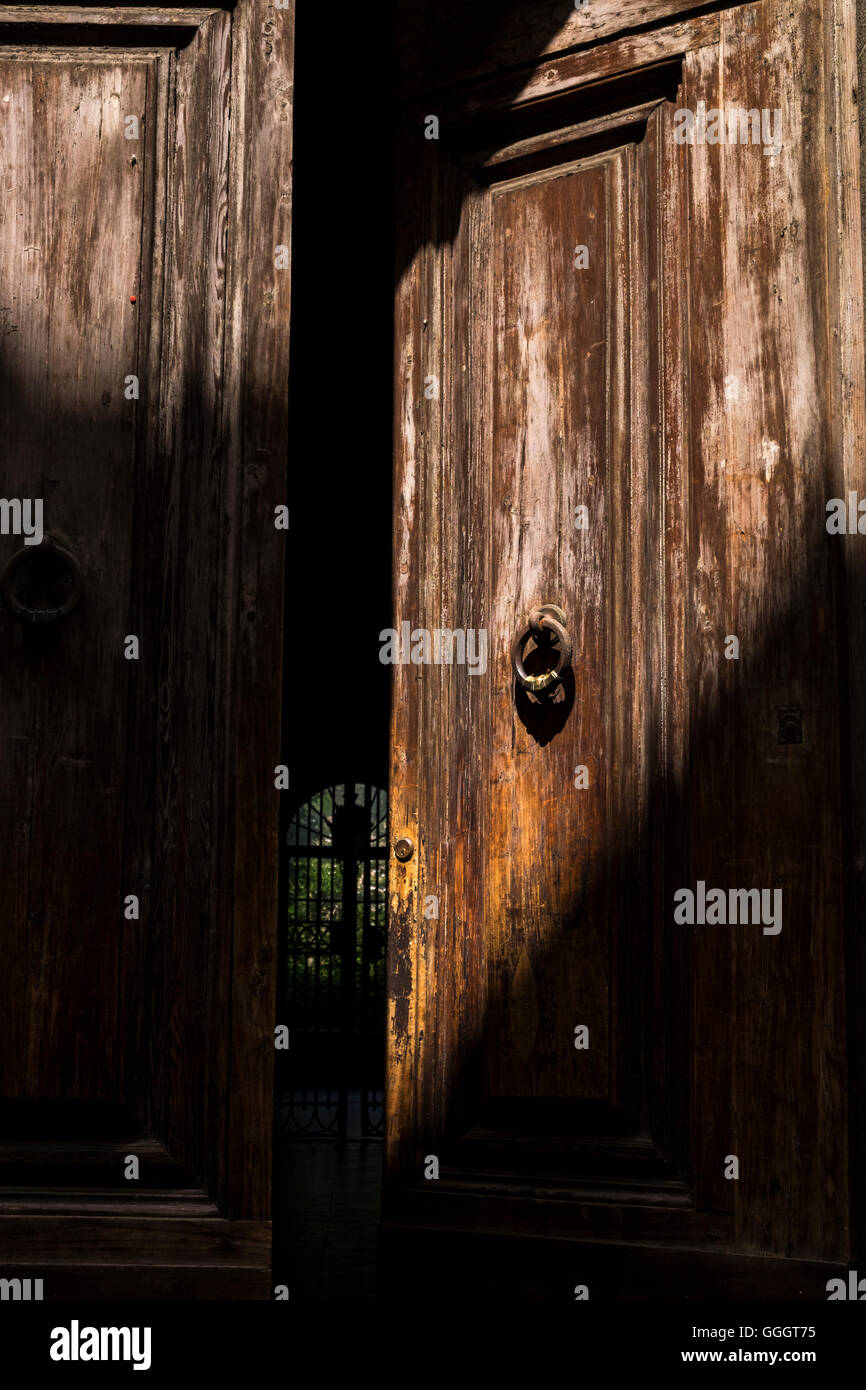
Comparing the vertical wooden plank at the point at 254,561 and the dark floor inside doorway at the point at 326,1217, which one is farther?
the dark floor inside doorway at the point at 326,1217

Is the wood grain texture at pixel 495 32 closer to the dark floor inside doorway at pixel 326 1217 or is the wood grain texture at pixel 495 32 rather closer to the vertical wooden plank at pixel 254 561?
the vertical wooden plank at pixel 254 561

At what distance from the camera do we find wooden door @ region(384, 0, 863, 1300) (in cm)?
223

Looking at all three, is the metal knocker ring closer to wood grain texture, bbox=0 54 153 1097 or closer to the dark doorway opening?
wood grain texture, bbox=0 54 153 1097

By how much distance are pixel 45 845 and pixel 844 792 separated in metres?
1.34

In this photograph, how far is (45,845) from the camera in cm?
233

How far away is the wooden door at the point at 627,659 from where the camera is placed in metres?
2.23

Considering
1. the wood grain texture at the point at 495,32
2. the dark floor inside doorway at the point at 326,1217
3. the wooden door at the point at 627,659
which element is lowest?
the dark floor inside doorway at the point at 326,1217

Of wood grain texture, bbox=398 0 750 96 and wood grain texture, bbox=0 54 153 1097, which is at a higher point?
wood grain texture, bbox=398 0 750 96

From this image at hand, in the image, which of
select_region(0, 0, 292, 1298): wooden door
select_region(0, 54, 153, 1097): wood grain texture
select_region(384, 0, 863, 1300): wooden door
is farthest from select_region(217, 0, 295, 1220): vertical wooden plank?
select_region(384, 0, 863, 1300): wooden door

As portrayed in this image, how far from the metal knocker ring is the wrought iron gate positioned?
300 inches

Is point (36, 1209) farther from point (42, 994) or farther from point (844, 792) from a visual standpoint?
point (844, 792)

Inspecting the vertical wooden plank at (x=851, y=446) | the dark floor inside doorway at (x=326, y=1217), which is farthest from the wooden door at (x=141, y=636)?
the dark floor inside doorway at (x=326, y=1217)

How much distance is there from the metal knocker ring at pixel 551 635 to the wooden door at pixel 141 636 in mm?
494
